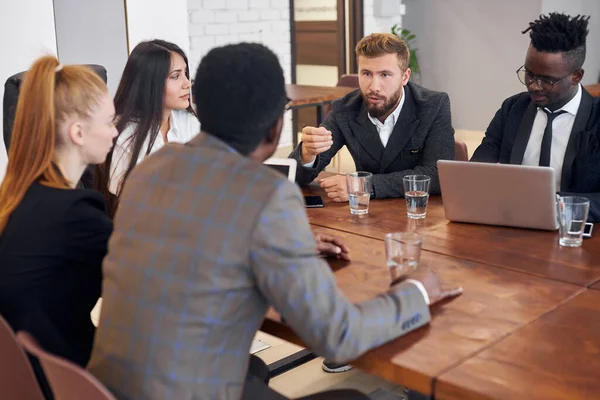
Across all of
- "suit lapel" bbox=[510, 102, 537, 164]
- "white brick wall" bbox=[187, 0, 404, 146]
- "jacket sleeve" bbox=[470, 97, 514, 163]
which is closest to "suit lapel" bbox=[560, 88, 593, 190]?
"suit lapel" bbox=[510, 102, 537, 164]

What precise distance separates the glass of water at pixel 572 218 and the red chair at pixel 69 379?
1226 mm

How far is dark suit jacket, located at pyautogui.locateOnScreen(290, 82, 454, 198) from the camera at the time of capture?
2645 millimetres

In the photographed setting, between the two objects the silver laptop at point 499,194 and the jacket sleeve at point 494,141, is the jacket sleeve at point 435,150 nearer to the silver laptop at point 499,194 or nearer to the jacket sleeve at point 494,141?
the jacket sleeve at point 494,141

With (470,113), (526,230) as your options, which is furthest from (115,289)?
(470,113)

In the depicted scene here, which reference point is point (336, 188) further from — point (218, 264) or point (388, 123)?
point (218, 264)

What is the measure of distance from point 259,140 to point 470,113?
20.5 ft

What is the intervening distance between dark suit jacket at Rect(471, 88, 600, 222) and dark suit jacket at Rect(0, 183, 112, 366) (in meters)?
1.32

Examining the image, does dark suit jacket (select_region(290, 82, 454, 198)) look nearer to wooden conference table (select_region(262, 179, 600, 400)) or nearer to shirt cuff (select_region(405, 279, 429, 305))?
wooden conference table (select_region(262, 179, 600, 400))

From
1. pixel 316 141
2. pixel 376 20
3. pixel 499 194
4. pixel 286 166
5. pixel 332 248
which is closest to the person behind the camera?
pixel 332 248

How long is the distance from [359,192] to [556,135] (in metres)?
0.67

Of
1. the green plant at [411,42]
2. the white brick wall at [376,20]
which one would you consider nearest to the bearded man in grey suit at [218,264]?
the white brick wall at [376,20]

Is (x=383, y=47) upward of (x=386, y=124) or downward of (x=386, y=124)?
upward

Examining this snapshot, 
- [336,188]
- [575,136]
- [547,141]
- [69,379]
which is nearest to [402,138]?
[336,188]

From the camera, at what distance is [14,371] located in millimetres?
1491
